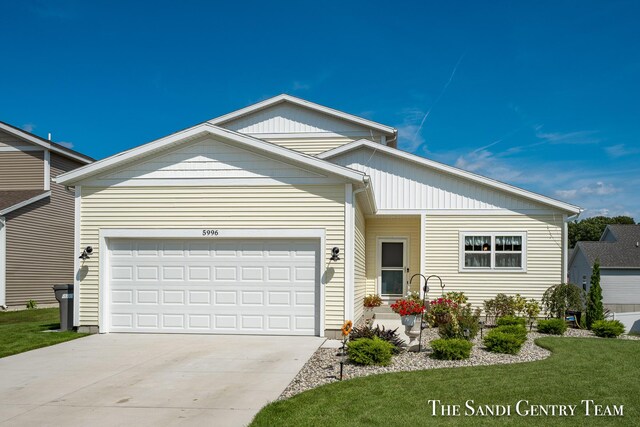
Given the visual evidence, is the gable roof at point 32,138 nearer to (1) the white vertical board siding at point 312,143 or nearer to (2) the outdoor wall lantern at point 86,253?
(1) the white vertical board siding at point 312,143

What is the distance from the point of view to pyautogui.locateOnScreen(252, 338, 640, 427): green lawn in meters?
5.76

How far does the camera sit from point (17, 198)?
20062 mm

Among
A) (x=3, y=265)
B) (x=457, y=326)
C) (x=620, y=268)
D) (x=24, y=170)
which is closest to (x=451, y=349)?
(x=457, y=326)

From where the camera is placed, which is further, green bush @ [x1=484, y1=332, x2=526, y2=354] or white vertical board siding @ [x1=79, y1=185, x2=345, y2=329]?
white vertical board siding @ [x1=79, y1=185, x2=345, y2=329]

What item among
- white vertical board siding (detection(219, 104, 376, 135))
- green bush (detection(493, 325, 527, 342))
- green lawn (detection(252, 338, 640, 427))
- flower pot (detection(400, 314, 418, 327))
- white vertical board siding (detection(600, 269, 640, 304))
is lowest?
white vertical board siding (detection(600, 269, 640, 304))

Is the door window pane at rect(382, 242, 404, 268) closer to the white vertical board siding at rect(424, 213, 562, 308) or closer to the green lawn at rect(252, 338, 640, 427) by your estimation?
the white vertical board siding at rect(424, 213, 562, 308)

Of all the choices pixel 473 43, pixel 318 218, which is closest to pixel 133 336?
pixel 318 218

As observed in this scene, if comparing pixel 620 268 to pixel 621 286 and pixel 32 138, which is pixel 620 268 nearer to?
pixel 621 286

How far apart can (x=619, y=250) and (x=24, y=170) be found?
3483 cm

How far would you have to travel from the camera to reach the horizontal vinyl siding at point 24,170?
2116 cm

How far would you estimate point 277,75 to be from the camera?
67.9 feet

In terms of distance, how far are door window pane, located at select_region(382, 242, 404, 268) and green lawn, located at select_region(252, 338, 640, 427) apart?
8229 millimetres

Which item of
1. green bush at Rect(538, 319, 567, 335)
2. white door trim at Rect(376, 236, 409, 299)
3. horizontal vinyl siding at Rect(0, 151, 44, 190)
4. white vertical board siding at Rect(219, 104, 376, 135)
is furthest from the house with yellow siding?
horizontal vinyl siding at Rect(0, 151, 44, 190)

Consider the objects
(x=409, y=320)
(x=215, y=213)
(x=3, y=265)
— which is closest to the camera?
(x=409, y=320)
